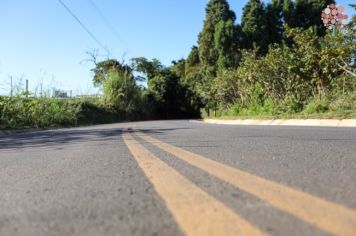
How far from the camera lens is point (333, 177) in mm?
4184

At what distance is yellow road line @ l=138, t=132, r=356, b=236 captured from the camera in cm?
254

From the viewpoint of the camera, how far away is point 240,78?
113 ft

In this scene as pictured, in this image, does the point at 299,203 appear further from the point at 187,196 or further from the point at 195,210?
the point at 187,196

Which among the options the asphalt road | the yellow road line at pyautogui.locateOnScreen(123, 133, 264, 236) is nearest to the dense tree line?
the asphalt road

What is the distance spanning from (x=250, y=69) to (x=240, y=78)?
3335 millimetres

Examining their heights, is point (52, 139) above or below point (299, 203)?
below

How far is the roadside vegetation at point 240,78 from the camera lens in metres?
21.8

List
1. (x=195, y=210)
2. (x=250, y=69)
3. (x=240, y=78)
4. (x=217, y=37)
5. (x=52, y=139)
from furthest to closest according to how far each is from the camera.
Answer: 1. (x=217, y=37)
2. (x=240, y=78)
3. (x=250, y=69)
4. (x=52, y=139)
5. (x=195, y=210)

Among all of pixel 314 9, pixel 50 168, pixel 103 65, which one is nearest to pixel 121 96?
pixel 103 65

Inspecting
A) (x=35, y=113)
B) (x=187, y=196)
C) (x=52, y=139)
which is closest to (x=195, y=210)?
(x=187, y=196)

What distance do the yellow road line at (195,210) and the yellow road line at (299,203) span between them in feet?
1.14

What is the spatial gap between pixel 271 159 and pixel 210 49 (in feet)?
154

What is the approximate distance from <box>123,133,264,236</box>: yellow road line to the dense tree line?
651 inches

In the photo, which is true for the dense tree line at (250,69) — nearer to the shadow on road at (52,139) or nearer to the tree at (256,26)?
the tree at (256,26)
